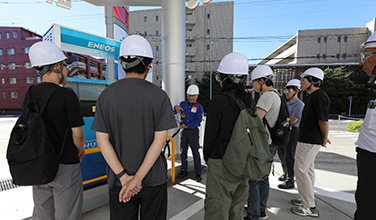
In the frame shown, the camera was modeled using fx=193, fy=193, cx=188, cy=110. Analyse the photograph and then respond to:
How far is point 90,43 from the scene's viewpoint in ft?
11.9

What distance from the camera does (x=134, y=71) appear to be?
1426 mm

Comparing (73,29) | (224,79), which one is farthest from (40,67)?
(73,29)

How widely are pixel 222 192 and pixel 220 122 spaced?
2.12 feet

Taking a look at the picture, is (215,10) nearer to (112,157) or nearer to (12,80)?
(12,80)

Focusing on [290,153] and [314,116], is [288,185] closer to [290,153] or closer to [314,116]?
[290,153]

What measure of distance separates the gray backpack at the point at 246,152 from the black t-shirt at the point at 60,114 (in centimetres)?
134

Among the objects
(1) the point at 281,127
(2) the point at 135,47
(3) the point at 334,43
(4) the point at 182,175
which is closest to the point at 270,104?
(1) the point at 281,127

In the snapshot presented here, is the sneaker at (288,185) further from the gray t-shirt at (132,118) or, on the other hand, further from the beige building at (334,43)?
the beige building at (334,43)

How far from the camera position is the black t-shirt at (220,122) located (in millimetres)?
1765

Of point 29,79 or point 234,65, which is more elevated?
point 29,79

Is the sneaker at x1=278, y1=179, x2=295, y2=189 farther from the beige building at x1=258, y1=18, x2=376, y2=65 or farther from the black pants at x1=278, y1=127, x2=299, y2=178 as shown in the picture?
the beige building at x1=258, y1=18, x2=376, y2=65

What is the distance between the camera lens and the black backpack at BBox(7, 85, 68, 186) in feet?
4.61

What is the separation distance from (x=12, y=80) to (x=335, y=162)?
138 ft

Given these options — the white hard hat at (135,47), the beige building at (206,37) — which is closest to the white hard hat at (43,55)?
the white hard hat at (135,47)
